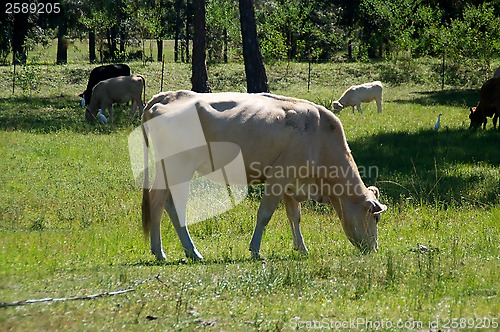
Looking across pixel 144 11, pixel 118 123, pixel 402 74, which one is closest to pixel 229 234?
pixel 118 123

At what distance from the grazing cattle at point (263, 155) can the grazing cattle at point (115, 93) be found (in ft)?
59.5

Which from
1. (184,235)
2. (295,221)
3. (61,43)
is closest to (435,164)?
(295,221)

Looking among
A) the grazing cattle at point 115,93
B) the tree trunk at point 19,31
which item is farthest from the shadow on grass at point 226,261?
the tree trunk at point 19,31

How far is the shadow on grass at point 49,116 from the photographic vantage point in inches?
1018

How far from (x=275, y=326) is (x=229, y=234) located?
233 inches

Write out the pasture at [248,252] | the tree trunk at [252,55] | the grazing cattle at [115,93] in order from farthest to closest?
the grazing cattle at [115,93], the tree trunk at [252,55], the pasture at [248,252]

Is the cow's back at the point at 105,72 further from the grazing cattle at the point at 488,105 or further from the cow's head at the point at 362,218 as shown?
the cow's head at the point at 362,218

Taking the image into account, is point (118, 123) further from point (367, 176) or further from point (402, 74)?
point (402, 74)

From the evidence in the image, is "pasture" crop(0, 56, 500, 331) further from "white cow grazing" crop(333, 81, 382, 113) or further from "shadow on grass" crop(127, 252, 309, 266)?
"white cow grazing" crop(333, 81, 382, 113)

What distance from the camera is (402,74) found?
4472 centimetres

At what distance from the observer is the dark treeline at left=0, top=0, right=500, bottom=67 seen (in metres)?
37.9

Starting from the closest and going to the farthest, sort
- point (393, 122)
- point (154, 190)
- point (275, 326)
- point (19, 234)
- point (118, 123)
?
point (275, 326) → point (154, 190) → point (19, 234) → point (393, 122) → point (118, 123)

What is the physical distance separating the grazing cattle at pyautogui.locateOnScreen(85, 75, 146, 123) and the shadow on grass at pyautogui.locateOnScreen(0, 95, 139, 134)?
51cm

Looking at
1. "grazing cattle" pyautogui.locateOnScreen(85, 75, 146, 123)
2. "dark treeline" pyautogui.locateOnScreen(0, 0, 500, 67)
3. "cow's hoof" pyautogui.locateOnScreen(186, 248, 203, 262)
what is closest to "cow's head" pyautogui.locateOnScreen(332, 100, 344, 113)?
"grazing cattle" pyautogui.locateOnScreen(85, 75, 146, 123)
